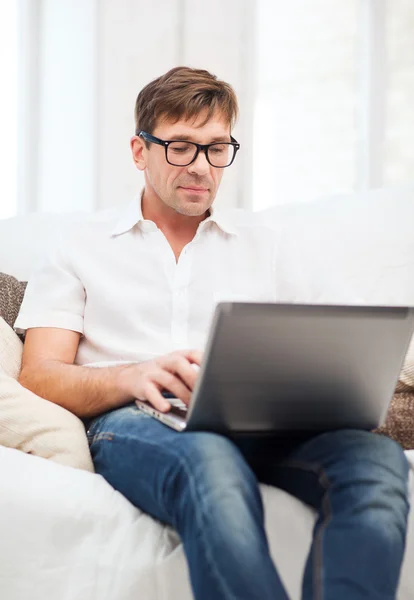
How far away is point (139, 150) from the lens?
65.1 inches

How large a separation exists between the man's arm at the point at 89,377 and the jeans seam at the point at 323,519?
0.20m

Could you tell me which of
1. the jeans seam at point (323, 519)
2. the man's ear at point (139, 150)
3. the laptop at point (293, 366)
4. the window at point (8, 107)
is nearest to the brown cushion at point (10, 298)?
the man's ear at point (139, 150)

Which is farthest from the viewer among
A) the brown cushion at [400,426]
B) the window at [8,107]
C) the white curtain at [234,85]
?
the window at [8,107]

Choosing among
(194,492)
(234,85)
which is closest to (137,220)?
(194,492)

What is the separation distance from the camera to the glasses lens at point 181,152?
1547mm

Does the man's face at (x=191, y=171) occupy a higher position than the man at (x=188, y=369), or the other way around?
the man's face at (x=191, y=171)

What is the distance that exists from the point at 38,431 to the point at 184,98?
0.72 m

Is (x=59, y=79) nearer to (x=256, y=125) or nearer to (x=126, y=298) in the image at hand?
(x=256, y=125)

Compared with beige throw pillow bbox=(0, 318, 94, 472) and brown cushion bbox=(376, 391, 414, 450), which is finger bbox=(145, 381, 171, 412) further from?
brown cushion bbox=(376, 391, 414, 450)

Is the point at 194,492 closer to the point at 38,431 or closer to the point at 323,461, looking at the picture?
the point at 323,461

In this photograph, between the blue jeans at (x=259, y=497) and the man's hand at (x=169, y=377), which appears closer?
the blue jeans at (x=259, y=497)

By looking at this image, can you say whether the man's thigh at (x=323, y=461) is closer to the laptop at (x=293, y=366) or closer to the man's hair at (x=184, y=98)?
the laptop at (x=293, y=366)

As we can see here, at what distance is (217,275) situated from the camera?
5.10 feet

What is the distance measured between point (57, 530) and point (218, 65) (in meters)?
2.19
